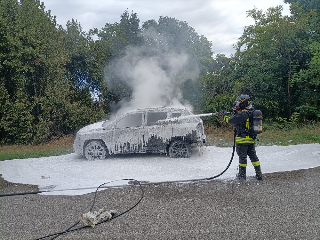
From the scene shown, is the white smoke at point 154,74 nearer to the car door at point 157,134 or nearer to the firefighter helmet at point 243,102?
the car door at point 157,134

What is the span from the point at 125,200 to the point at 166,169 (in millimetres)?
1939

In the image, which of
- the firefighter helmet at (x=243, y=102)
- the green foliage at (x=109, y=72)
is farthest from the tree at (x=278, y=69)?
the firefighter helmet at (x=243, y=102)

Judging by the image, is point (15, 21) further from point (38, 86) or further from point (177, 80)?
point (177, 80)

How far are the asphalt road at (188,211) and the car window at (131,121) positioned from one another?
7.77 feet

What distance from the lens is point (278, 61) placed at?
11953 mm

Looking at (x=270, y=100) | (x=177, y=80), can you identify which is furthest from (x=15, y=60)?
(x=270, y=100)

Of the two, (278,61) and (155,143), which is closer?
(155,143)

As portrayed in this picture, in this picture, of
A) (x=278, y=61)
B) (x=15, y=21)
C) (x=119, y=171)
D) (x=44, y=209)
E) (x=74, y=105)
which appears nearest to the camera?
(x=44, y=209)

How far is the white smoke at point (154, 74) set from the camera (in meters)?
10.1

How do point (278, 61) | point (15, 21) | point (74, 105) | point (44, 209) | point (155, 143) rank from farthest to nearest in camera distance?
point (278, 61) < point (15, 21) < point (74, 105) < point (155, 143) < point (44, 209)

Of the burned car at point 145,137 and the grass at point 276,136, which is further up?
the burned car at point 145,137

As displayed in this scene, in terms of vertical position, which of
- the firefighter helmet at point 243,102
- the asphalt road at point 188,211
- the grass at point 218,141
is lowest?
the asphalt road at point 188,211

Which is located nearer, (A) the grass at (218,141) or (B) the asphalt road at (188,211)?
(B) the asphalt road at (188,211)

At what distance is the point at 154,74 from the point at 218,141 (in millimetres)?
3122
